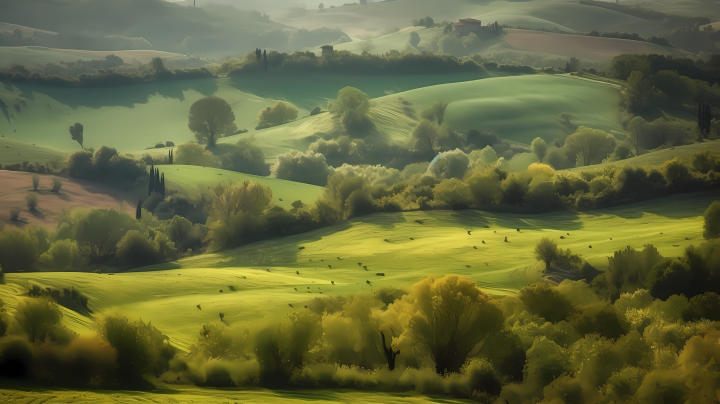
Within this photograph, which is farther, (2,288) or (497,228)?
(497,228)

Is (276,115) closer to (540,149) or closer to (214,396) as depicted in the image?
(540,149)

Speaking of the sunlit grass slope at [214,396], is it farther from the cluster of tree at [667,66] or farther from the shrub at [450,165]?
the cluster of tree at [667,66]

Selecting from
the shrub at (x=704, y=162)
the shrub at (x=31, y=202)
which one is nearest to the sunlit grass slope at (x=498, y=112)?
the shrub at (x=31, y=202)

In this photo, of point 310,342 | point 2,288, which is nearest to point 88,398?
point 310,342

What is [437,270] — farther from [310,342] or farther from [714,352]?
[714,352]

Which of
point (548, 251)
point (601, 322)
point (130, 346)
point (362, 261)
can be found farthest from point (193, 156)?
point (601, 322)

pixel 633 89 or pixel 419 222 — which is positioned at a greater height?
pixel 633 89

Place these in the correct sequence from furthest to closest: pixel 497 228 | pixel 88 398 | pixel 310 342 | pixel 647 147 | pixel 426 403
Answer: pixel 647 147 → pixel 497 228 → pixel 310 342 → pixel 426 403 → pixel 88 398

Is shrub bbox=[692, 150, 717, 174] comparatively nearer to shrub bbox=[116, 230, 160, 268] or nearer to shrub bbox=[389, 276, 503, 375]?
shrub bbox=[389, 276, 503, 375]
